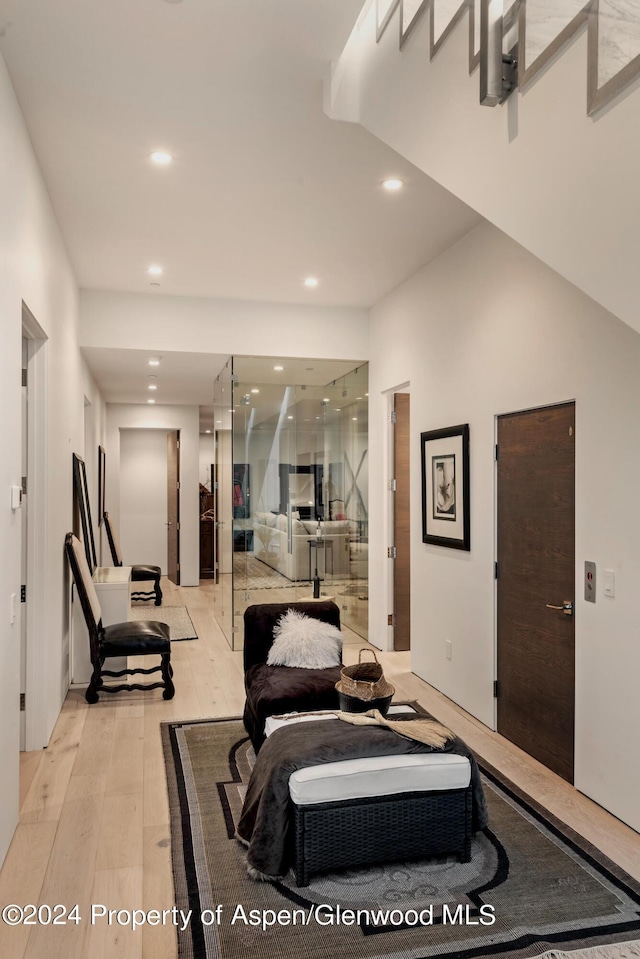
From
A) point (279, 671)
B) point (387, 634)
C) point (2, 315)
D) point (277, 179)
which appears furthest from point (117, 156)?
point (387, 634)

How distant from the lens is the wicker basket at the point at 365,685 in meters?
2.94

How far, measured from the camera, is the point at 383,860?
2477 mm

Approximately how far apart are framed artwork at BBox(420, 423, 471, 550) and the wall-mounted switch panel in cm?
118

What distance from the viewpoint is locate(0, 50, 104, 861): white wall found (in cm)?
266

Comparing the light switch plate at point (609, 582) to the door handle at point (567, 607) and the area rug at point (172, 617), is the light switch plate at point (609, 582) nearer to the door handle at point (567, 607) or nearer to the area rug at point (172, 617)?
the door handle at point (567, 607)

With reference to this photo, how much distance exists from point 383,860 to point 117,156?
335cm

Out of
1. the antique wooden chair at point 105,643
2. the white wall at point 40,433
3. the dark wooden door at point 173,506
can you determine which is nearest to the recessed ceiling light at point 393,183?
the white wall at point 40,433

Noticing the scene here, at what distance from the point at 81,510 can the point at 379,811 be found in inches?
149

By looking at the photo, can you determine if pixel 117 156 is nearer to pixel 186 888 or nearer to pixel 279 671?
pixel 279 671

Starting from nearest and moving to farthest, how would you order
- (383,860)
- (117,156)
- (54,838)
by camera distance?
(383,860), (54,838), (117,156)

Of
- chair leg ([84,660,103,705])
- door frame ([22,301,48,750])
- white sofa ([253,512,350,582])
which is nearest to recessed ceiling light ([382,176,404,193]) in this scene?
door frame ([22,301,48,750])

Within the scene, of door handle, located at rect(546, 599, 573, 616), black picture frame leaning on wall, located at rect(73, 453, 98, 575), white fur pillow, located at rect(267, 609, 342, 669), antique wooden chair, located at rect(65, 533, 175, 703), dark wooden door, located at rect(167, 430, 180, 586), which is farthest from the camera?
dark wooden door, located at rect(167, 430, 180, 586)

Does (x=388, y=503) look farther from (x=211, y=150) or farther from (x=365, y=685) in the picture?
(x=211, y=150)

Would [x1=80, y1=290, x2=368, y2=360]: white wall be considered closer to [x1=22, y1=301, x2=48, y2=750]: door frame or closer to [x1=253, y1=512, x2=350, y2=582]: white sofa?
[x1=253, y1=512, x2=350, y2=582]: white sofa
